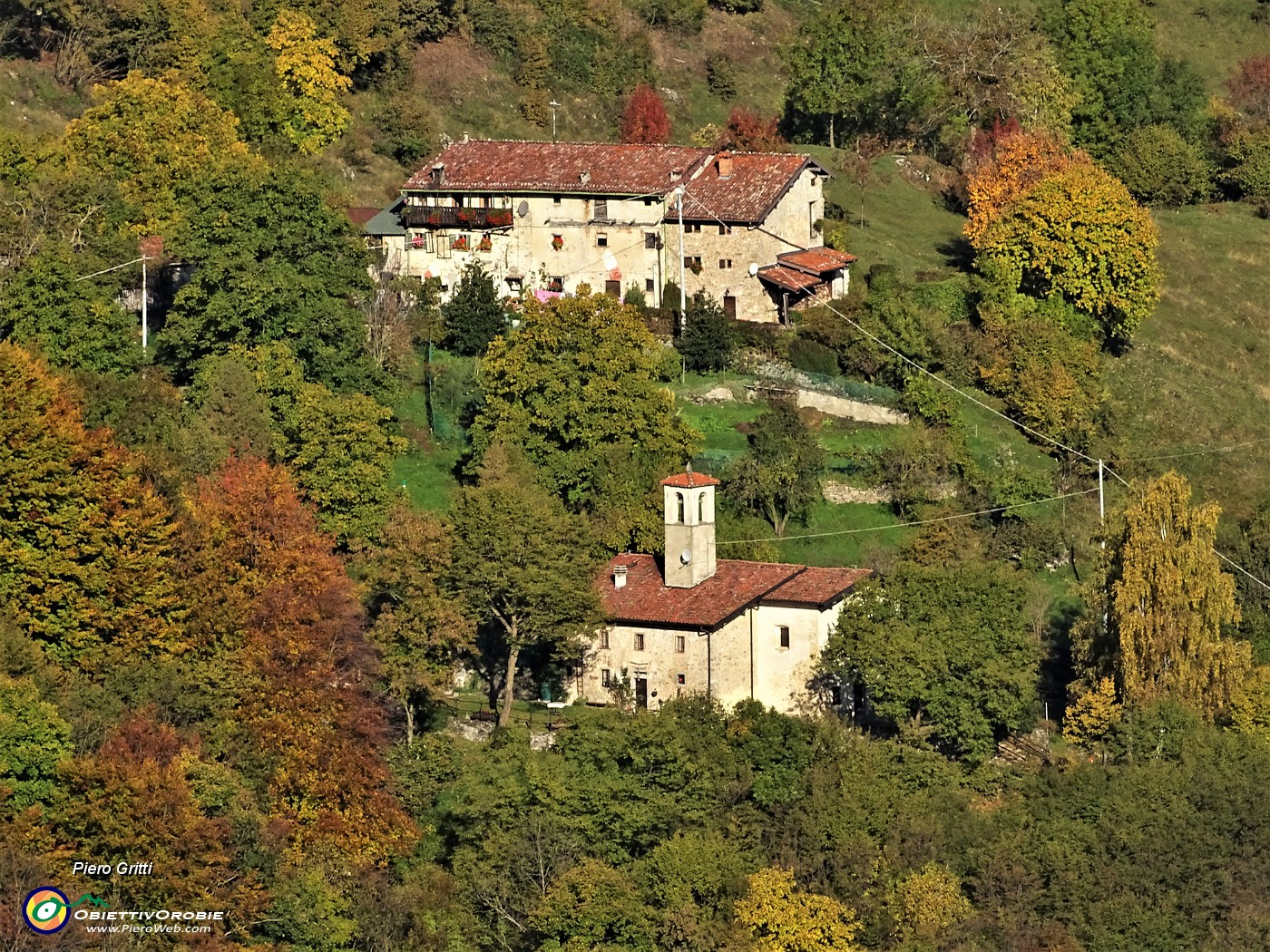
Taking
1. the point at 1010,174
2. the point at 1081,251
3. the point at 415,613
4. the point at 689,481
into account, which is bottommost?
the point at 415,613

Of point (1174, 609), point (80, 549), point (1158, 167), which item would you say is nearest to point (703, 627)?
point (1174, 609)

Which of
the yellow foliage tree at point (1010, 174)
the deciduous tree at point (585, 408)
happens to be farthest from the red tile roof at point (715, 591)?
the yellow foliage tree at point (1010, 174)

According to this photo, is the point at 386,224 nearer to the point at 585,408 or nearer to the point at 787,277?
the point at 787,277

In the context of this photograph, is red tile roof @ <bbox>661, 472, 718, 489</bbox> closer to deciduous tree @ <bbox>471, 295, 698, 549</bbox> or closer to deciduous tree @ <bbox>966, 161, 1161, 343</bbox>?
deciduous tree @ <bbox>471, 295, 698, 549</bbox>

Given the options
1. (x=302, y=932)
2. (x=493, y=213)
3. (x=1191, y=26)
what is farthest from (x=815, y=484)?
(x=1191, y=26)

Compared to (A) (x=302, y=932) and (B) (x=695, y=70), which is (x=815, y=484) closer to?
(A) (x=302, y=932)

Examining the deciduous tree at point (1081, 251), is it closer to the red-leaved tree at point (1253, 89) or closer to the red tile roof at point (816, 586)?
the red tile roof at point (816, 586)
